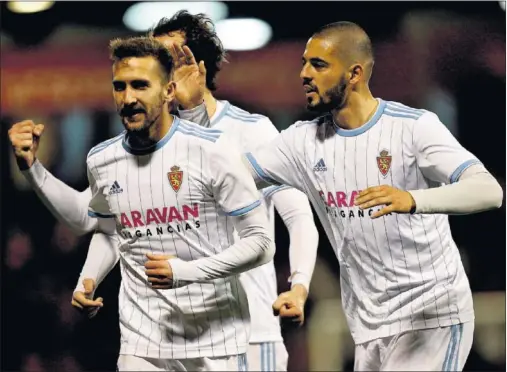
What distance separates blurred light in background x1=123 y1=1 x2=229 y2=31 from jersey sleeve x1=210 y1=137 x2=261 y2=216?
146 centimetres

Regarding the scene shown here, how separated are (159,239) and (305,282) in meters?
0.47

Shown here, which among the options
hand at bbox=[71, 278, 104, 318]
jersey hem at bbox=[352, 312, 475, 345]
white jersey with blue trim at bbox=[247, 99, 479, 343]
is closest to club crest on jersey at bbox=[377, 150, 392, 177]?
white jersey with blue trim at bbox=[247, 99, 479, 343]

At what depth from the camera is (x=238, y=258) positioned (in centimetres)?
307

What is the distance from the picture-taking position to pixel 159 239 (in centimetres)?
319

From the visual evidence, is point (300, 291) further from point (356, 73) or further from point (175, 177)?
point (356, 73)

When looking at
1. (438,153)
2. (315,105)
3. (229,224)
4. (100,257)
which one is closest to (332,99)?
(315,105)

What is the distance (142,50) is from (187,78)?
423mm

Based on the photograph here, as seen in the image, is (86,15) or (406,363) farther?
(86,15)

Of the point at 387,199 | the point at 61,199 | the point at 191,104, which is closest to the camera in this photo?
the point at 387,199

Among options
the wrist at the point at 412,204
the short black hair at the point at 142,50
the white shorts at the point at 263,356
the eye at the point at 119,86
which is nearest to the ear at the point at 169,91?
the short black hair at the point at 142,50

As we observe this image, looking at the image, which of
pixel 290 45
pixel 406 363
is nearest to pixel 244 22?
pixel 290 45

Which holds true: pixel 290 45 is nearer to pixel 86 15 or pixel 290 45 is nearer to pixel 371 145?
pixel 86 15

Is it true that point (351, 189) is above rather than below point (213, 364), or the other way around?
above

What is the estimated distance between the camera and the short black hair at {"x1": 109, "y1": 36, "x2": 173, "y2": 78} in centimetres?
325
